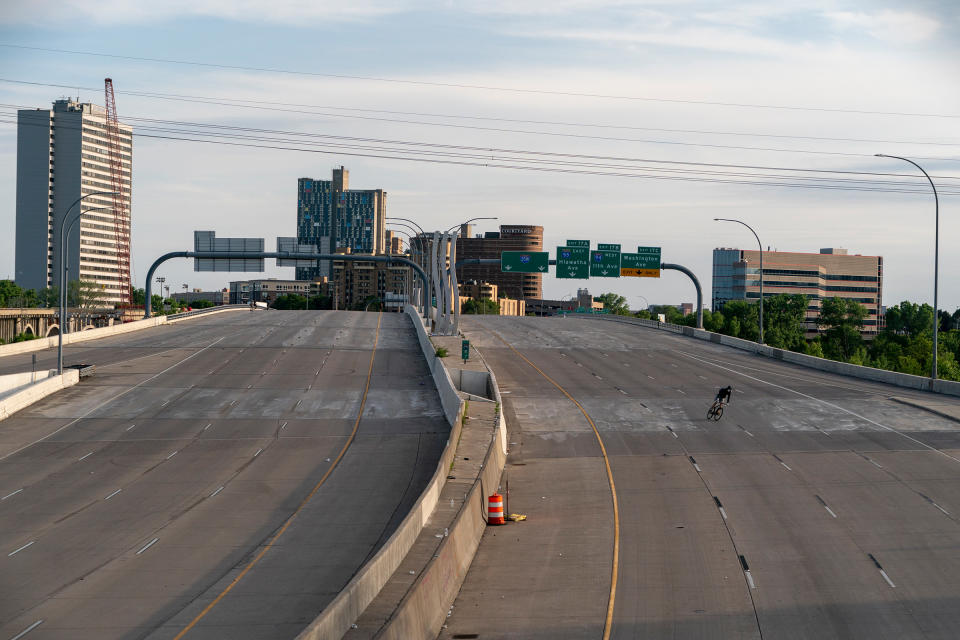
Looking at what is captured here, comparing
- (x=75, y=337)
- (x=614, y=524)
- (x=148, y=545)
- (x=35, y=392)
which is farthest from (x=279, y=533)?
(x=75, y=337)

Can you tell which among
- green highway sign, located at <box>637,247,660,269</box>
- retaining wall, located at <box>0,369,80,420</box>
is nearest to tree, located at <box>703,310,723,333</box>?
green highway sign, located at <box>637,247,660,269</box>

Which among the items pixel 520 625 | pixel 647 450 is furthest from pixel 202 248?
pixel 520 625

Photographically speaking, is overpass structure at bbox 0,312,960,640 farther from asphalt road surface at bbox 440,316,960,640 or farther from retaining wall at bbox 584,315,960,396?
retaining wall at bbox 584,315,960,396

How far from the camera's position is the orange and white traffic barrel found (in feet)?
81.2

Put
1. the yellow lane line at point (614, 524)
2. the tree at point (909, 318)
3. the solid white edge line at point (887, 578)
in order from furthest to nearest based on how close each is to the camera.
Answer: the tree at point (909, 318)
the solid white edge line at point (887, 578)
the yellow lane line at point (614, 524)

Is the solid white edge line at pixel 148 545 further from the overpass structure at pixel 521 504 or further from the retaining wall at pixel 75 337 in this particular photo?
the retaining wall at pixel 75 337

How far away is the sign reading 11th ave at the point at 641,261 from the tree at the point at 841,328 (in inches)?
3534

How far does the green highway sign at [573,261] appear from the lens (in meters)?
79.4

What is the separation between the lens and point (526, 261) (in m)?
80.4

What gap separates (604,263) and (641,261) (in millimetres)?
3074

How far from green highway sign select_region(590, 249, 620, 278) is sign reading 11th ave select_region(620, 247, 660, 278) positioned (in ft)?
1.89

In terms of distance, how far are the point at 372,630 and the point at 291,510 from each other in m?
11.1

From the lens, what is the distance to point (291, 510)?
25.0m

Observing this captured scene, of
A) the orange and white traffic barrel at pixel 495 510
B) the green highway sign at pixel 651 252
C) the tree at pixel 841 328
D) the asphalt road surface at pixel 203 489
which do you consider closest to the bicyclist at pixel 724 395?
the asphalt road surface at pixel 203 489
